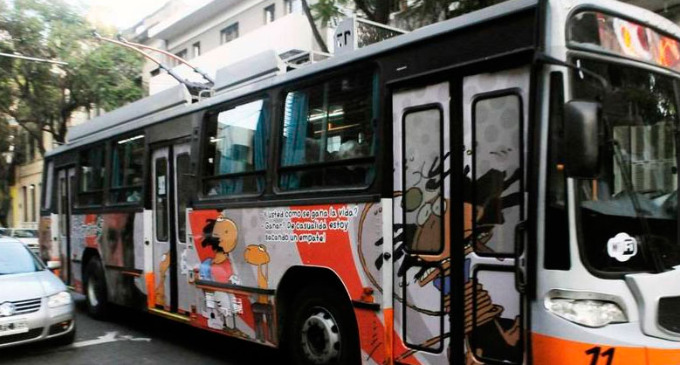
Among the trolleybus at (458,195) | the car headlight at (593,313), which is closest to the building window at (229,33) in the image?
the trolleybus at (458,195)

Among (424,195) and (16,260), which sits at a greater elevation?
(424,195)

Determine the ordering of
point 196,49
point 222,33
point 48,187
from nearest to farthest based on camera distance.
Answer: point 48,187 < point 222,33 < point 196,49

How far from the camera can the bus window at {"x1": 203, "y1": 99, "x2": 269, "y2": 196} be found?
6113mm

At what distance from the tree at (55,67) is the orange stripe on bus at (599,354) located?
23.4m

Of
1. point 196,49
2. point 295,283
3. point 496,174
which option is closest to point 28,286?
point 295,283

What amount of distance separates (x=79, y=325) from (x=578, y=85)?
8.34 m

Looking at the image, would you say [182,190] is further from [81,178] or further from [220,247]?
[81,178]

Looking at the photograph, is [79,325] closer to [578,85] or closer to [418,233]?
[418,233]

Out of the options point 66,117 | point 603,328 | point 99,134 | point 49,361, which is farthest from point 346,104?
point 66,117

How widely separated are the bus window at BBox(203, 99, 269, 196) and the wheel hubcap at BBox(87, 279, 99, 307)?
4051mm

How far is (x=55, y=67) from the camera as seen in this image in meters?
24.6

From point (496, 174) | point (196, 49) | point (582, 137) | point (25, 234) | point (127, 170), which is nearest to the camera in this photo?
point (582, 137)

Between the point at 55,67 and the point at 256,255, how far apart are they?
22.1 metres

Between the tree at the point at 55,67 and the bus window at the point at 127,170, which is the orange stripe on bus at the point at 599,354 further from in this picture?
the tree at the point at 55,67
